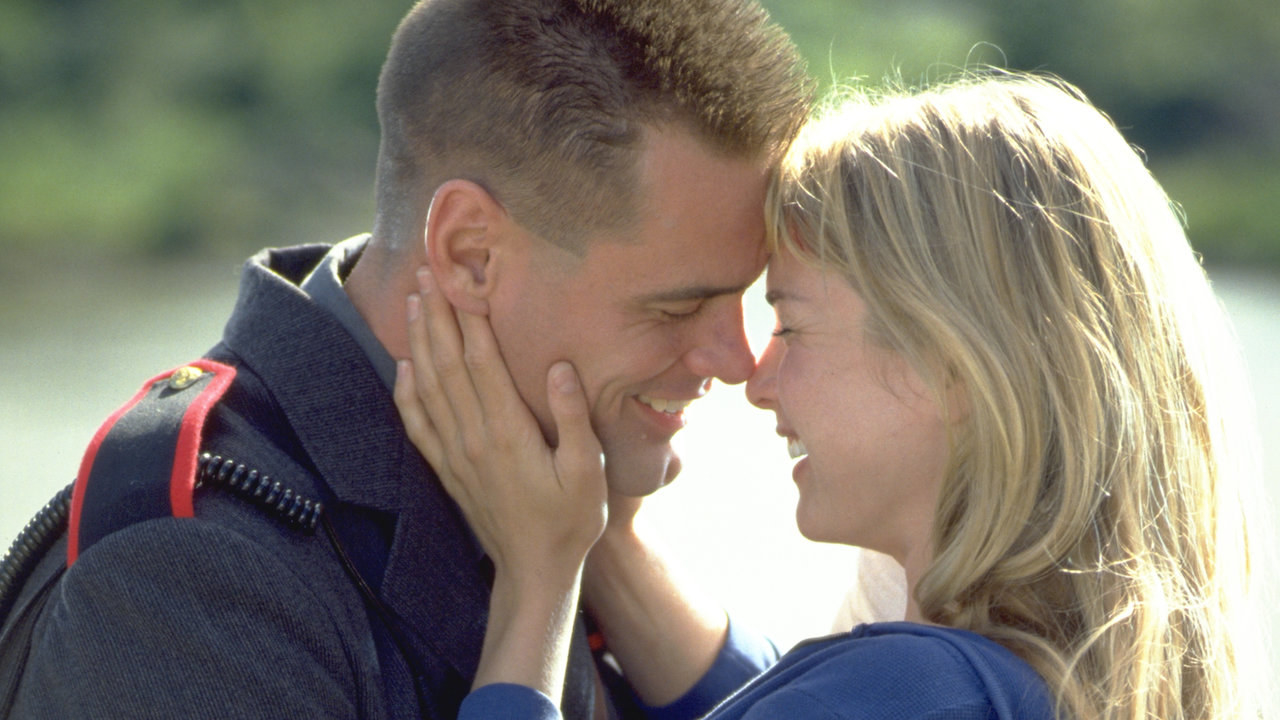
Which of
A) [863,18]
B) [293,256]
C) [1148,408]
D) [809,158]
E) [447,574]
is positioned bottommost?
[447,574]

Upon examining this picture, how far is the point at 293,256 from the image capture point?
2377 millimetres

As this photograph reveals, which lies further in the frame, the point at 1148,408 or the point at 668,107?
the point at 668,107

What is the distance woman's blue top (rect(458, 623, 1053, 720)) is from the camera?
1.54m

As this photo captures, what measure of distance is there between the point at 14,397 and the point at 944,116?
952 centimetres

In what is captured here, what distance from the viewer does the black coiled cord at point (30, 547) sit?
6.17 feet

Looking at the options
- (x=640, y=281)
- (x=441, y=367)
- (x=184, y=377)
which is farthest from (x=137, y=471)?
(x=640, y=281)

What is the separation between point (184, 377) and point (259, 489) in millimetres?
243

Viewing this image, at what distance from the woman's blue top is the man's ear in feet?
2.68

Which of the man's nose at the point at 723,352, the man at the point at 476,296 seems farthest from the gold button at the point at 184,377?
the man's nose at the point at 723,352

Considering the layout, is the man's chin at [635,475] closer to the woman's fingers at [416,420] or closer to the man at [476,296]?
the man at [476,296]

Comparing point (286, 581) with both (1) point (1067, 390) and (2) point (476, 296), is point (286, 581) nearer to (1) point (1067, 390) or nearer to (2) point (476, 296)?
(2) point (476, 296)

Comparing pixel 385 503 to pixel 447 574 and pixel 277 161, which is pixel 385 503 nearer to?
pixel 447 574

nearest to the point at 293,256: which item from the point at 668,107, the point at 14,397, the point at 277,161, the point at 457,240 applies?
the point at 457,240

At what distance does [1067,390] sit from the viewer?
1.77 meters
